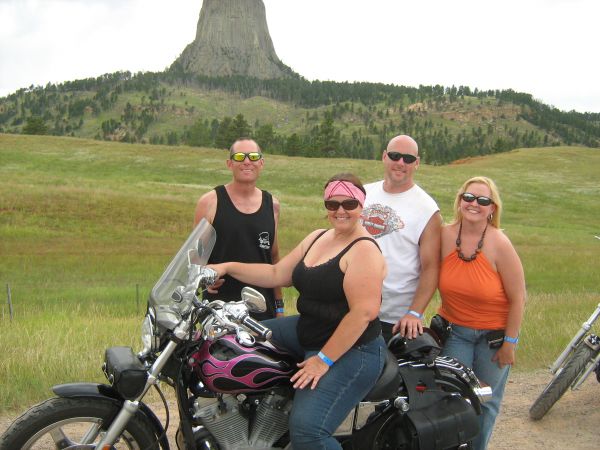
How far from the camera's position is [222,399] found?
3273 millimetres

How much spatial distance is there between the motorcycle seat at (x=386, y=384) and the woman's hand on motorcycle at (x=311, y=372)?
37 centimetres

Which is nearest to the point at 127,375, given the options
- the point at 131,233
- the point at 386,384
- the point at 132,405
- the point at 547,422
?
the point at 132,405

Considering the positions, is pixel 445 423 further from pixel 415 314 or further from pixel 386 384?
pixel 415 314

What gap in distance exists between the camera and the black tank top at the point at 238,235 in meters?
4.72

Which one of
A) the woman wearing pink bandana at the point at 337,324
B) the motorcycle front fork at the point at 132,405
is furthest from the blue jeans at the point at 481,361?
the motorcycle front fork at the point at 132,405

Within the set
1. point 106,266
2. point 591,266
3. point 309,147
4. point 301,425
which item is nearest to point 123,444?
point 301,425

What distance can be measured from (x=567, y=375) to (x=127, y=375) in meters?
3.71

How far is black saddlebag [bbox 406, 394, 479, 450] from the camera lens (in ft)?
11.6

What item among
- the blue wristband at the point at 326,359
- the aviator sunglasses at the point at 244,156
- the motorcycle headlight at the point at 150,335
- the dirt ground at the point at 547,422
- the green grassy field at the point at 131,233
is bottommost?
the green grassy field at the point at 131,233

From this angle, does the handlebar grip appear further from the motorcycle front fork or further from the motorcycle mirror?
the motorcycle front fork

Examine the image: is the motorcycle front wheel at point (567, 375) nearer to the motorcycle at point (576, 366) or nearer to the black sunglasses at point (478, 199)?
the motorcycle at point (576, 366)

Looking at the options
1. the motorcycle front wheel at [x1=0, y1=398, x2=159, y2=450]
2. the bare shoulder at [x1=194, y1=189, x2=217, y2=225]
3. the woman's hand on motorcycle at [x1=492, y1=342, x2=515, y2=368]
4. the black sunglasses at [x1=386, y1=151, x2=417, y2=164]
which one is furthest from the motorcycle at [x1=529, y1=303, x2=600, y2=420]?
the motorcycle front wheel at [x1=0, y1=398, x2=159, y2=450]

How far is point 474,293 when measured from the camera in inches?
166

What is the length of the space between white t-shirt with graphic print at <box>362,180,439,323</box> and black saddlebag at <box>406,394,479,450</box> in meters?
0.90
